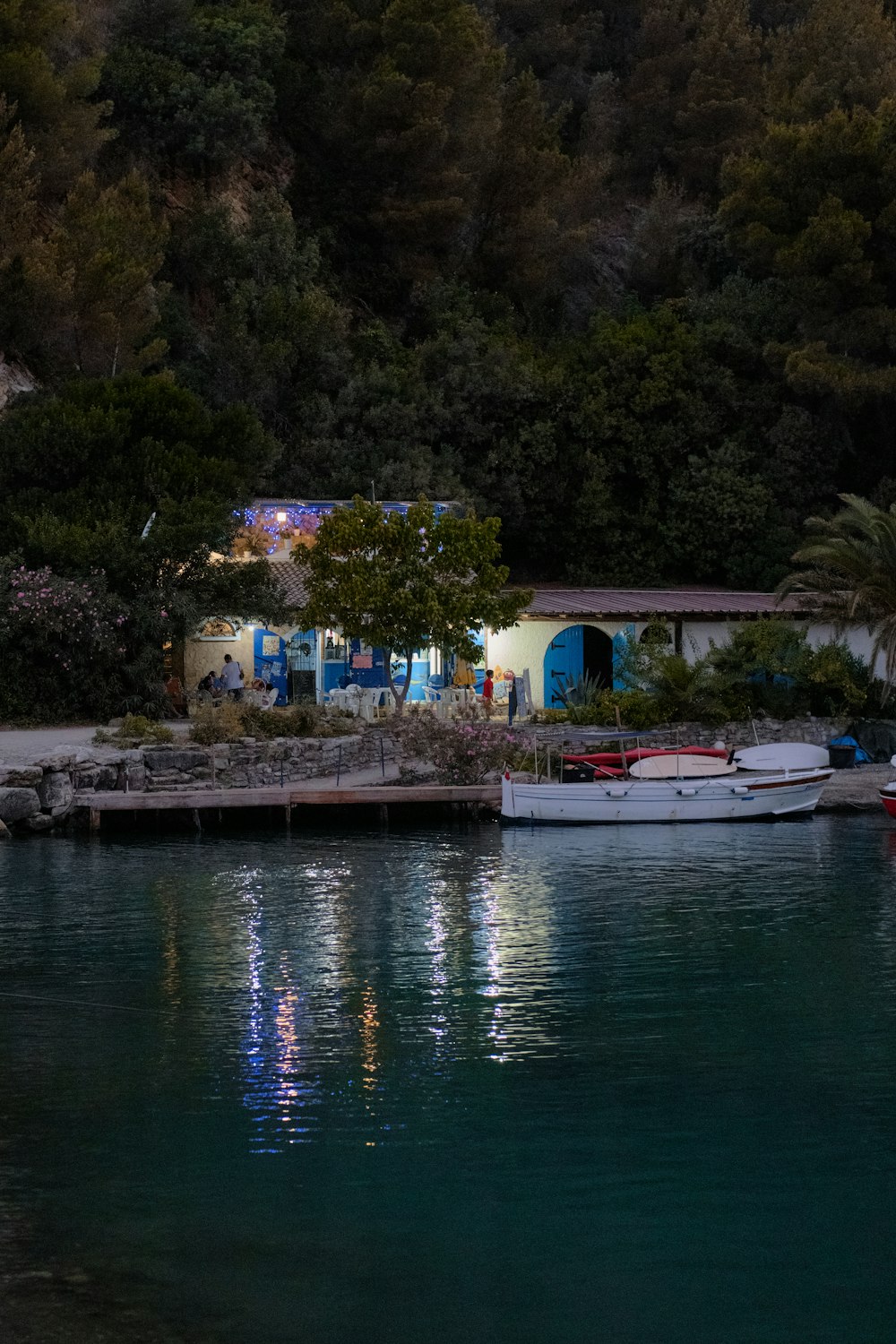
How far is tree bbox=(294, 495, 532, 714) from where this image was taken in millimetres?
33594

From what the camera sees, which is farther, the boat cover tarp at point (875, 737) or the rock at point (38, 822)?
the boat cover tarp at point (875, 737)

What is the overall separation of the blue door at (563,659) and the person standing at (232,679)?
26.2 feet

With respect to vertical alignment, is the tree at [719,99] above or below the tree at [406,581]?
above

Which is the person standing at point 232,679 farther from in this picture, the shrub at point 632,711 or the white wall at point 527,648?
the shrub at point 632,711

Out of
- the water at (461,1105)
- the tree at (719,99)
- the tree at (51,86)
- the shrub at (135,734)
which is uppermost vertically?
the tree at (719,99)

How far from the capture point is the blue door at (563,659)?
39.6 metres

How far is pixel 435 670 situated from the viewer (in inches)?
1543

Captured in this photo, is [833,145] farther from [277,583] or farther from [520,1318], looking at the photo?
[520,1318]

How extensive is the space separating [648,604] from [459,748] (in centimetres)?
1072

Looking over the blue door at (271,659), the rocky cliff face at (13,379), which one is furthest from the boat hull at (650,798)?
the rocky cliff face at (13,379)

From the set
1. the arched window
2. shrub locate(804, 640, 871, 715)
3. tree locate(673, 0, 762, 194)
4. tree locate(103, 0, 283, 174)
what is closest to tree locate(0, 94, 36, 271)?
tree locate(103, 0, 283, 174)

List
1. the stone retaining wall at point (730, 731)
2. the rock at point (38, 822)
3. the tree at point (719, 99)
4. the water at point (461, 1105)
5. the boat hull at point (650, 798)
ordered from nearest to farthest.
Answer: the water at point (461, 1105) < the rock at point (38, 822) < the boat hull at point (650, 798) < the stone retaining wall at point (730, 731) < the tree at point (719, 99)

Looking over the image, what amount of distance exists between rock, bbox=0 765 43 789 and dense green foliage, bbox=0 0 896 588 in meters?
20.1

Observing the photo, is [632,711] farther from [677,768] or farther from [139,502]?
[139,502]
